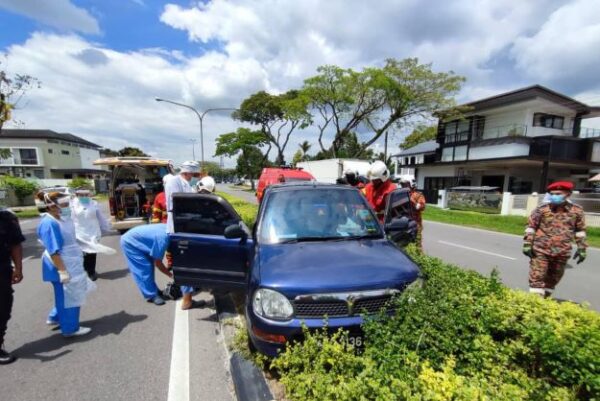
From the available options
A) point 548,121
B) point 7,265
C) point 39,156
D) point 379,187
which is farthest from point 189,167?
point 39,156

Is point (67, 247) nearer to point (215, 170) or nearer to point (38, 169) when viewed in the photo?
point (38, 169)

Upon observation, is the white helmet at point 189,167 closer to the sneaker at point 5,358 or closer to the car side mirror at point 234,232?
the car side mirror at point 234,232

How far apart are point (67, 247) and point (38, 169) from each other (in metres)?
50.3

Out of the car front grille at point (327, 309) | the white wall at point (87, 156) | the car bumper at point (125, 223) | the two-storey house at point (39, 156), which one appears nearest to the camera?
the car front grille at point (327, 309)

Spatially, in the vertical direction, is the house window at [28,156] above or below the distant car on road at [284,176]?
above

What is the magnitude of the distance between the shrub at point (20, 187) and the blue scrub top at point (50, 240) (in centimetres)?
2369

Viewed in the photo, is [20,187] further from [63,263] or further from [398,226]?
[398,226]

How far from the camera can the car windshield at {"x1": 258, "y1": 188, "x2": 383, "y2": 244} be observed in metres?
3.14

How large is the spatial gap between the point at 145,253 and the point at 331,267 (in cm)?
313

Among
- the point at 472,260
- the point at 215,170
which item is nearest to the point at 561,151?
the point at 472,260

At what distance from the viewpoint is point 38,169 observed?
39.6 metres

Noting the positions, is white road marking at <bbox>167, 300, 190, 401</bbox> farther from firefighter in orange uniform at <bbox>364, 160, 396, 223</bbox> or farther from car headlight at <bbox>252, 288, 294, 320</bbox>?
firefighter in orange uniform at <bbox>364, 160, 396, 223</bbox>

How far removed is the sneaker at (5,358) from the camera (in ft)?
9.33

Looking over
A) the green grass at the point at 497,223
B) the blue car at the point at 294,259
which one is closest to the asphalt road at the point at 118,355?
the blue car at the point at 294,259
